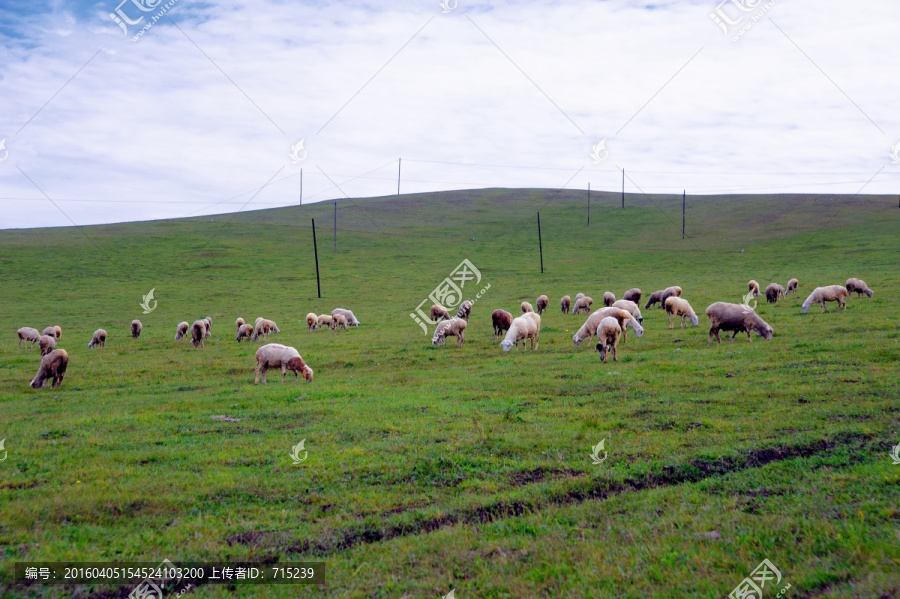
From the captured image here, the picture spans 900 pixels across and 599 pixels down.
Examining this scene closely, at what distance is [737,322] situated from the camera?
21516 millimetres

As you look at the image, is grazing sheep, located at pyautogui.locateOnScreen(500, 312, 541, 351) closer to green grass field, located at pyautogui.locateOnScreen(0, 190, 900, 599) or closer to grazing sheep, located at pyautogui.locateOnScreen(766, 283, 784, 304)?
green grass field, located at pyautogui.locateOnScreen(0, 190, 900, 599)

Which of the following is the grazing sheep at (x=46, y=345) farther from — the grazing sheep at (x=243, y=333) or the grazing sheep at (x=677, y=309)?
the grazing sheep at (x=677, y=309)

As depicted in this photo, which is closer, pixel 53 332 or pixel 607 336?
pixel 607 336

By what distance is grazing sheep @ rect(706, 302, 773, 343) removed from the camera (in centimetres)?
2142

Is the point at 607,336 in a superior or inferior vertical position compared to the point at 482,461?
superior

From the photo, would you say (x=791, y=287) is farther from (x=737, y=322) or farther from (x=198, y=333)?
(x=198, y=333)

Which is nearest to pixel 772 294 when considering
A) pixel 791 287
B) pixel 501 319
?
pixel 791 287

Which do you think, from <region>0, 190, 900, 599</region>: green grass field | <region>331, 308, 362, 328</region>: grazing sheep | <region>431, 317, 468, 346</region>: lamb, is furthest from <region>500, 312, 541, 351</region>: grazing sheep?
<region>331, 308, 362, 328</region>: grazing sheep

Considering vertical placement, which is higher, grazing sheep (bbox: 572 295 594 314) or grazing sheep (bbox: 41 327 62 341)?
grazing sheep (bbox: 572 295 594 314)

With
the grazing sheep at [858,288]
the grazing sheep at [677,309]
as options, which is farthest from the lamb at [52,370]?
the grazing sheep at [858,288]

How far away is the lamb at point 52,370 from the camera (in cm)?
2039

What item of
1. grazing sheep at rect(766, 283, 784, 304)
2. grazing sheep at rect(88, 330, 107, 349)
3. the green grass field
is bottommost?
grazing sheep at rect(88, 330, 107, 349)

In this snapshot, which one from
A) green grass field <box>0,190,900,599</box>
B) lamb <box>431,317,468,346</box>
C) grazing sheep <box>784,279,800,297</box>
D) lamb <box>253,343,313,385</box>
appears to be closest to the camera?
green grass field <box>0,190,900,599</box>

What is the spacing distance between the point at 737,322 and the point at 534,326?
22.8ft
